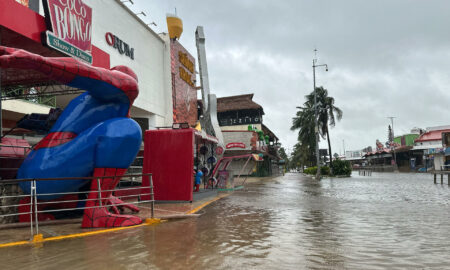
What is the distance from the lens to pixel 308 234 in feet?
19.4

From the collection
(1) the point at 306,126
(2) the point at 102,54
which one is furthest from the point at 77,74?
(1) the point at 306,126

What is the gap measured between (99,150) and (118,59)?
15992 mm

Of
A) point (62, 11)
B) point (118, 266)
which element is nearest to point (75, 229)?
point (118, 266)

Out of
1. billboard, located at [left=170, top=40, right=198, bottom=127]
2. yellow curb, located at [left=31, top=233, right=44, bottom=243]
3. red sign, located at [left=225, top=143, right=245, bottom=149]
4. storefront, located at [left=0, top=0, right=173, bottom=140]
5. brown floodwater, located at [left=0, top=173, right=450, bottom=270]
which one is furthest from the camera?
red sign, located at [left=225, top=143, right=245, bottom=149]

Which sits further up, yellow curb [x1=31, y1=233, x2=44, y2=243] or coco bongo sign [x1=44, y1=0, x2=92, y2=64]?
coco bongo sign [x1=44, y1=0, x2=92, y2=64]

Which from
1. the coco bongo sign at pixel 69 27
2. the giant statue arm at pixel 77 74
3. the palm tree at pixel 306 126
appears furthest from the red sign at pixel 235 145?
the giant statue arm at pixel 77 74

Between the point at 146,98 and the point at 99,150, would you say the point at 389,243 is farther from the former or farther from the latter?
the point at 146,98

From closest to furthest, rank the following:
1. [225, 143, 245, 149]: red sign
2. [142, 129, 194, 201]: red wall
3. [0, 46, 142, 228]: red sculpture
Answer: [0, 46, 142, 228]: red sculpture → [142, 129, 194, 201]: red wall → [225, 143, 245, 149]: red sign

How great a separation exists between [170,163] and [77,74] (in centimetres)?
568

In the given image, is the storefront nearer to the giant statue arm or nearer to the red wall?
the red wall

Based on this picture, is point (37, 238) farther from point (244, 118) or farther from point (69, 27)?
point (244, 118)

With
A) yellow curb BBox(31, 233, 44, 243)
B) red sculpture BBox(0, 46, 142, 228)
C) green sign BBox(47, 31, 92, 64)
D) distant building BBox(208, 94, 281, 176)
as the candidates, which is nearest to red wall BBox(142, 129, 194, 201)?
green sign BBox(47, 31, 92, 64)

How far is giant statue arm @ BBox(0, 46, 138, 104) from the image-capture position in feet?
18.1

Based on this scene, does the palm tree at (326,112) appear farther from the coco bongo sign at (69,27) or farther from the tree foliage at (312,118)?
the coco bongo sign at (69,27)
